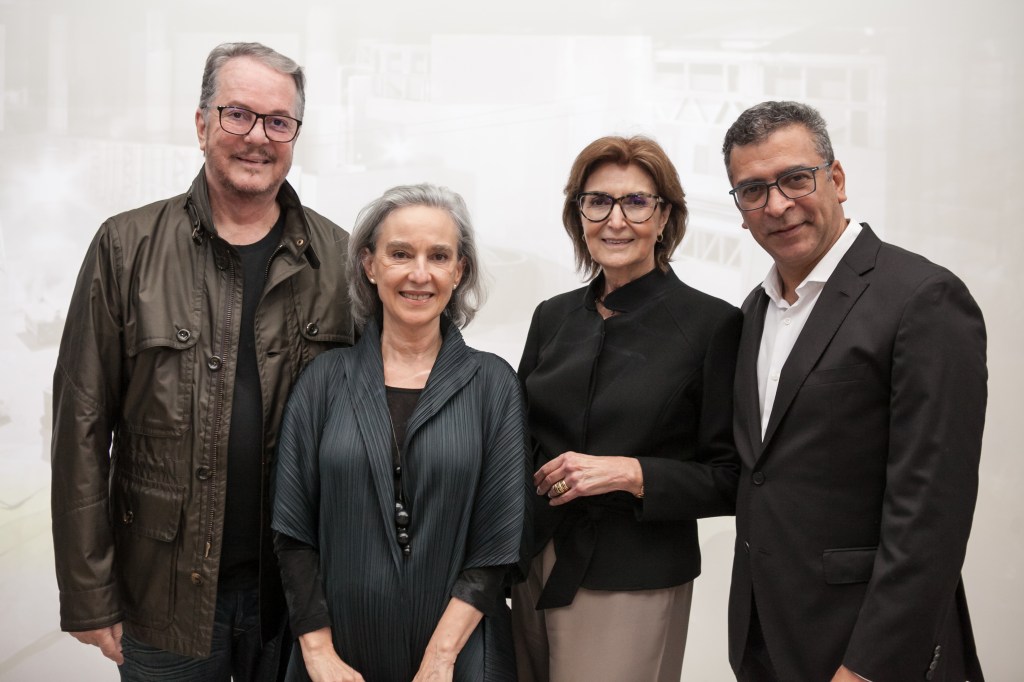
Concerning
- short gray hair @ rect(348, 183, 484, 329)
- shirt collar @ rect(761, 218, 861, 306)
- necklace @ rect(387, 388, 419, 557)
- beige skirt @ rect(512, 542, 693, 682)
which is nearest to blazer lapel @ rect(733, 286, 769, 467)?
shirt collar @ rect(761, 218, 861, 306)

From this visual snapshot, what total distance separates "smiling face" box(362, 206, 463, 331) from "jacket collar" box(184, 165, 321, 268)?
239 mm

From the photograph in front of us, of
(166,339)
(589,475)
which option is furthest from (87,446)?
(589,475)

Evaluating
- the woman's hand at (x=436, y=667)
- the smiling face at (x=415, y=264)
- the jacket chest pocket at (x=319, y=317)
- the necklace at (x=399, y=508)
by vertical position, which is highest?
the smiling face at (x=415, y=264)

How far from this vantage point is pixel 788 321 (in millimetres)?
1834

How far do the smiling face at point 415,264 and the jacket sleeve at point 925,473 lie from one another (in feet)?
3.05

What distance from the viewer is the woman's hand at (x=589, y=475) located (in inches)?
71.4

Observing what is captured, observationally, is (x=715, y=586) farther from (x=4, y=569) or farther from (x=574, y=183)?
(x=4, y=569)

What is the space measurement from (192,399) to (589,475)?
0.90m

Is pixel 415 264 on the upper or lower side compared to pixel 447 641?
upper

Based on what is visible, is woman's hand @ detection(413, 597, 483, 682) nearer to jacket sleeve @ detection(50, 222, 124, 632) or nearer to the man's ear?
jacket sleeve @ detection(50, 222, 124, 632)

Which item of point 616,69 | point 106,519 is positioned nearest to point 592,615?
point 106,519

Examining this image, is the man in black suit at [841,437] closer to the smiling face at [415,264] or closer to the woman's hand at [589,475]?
the woman's hand at [589,475]

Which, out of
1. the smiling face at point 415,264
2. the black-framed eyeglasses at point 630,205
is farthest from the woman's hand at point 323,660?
the black-framed eyeglasses at point 630,205

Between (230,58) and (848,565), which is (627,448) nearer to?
(848,565)
